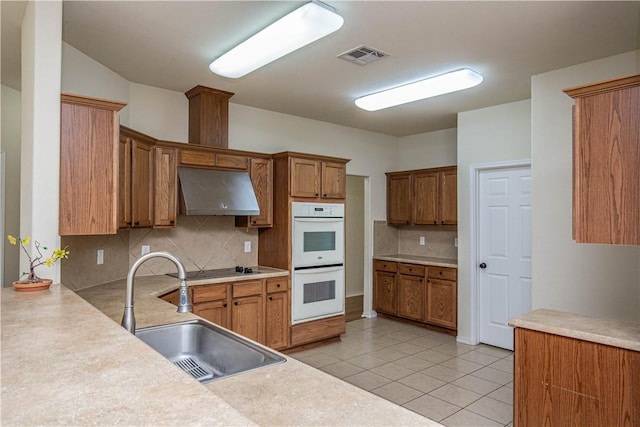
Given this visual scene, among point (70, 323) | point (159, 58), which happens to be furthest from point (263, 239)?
point (70, 323)

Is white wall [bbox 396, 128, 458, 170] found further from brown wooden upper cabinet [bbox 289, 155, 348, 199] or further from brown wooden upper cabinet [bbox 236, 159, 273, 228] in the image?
brown wooden upper cabinet [bbox 236, 159, 273, 228]

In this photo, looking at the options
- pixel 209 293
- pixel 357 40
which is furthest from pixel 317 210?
pixel 357 40

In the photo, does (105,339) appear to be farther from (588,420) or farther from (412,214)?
(412,214)

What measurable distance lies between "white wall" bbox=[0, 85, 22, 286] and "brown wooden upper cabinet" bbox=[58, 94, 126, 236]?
1799 millimetres

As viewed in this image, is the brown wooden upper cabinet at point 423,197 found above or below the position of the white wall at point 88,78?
below

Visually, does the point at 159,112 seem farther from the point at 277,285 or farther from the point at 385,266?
the point at 385,266

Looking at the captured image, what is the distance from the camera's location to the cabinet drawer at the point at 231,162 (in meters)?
4.21

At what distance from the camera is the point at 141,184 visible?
3.54 m

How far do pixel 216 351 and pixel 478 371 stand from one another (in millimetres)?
2955

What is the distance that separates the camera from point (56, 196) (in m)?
2.27

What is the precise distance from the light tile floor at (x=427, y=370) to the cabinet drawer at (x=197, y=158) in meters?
2.24

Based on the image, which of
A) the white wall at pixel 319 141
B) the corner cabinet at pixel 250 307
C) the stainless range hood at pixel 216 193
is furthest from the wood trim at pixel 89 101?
the white wall at pixel 319 141

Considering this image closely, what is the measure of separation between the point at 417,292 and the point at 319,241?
171 cm

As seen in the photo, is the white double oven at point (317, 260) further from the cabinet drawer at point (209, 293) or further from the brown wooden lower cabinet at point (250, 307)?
the cabinet drawer at point (209, 293)
